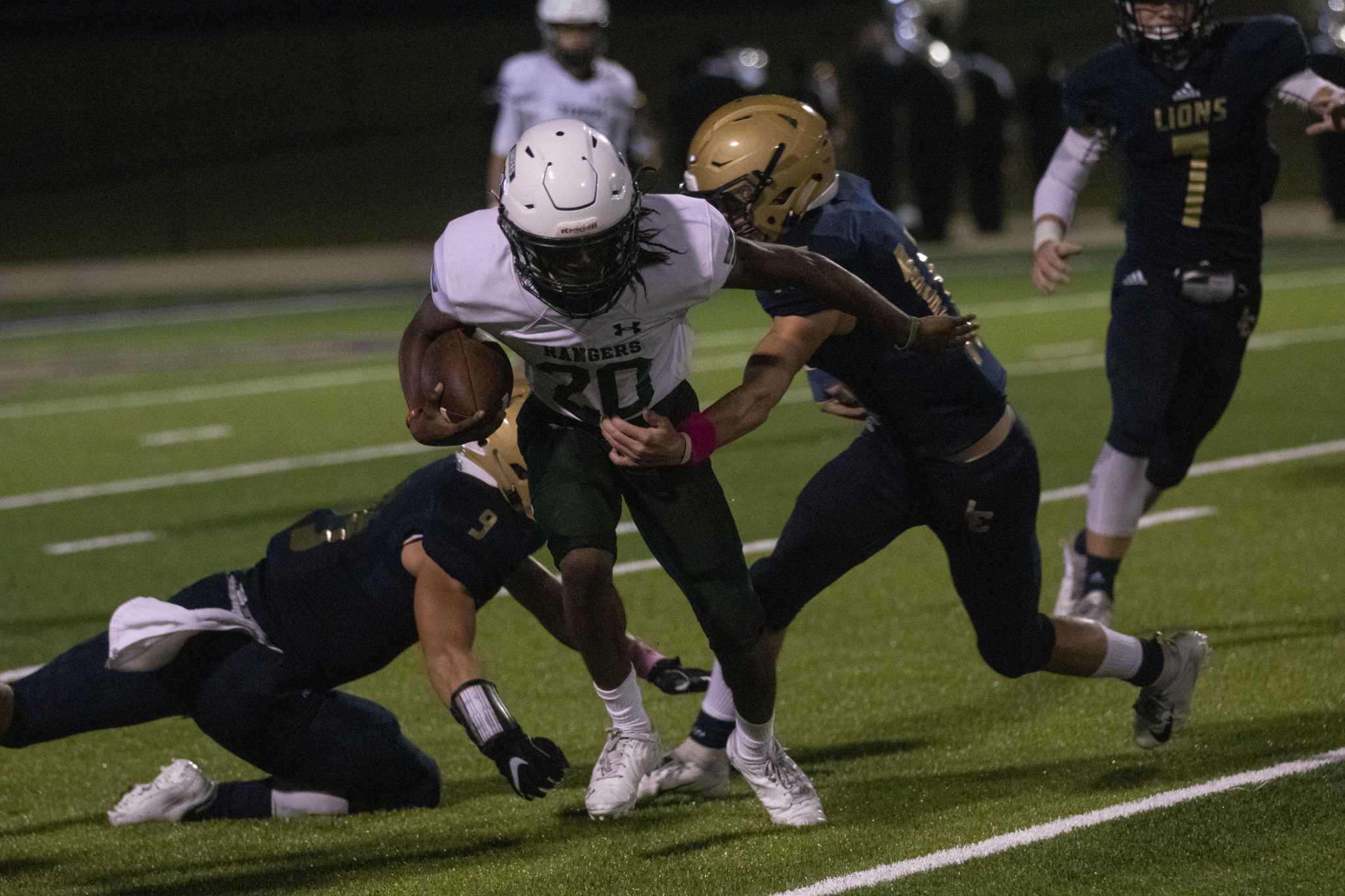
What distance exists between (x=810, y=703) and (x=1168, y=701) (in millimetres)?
1163

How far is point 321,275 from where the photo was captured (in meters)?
21.3

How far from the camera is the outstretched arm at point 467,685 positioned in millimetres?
3705

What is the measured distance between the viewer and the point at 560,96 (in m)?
9.65

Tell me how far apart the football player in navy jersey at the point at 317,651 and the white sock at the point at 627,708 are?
7.0 inches

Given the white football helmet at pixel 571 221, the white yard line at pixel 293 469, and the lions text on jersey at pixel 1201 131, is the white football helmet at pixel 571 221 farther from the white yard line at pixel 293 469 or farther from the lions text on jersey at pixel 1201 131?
the white yard line at pixel 293 469

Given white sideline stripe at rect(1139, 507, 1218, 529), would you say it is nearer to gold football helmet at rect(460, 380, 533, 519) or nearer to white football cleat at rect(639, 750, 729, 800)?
white football cleat at rect(639, 750, 729, 800)

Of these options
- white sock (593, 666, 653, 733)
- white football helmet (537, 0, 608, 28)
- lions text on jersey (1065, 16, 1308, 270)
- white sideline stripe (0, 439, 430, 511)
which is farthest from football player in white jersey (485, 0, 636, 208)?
white sock (593, 666, 653, 733)

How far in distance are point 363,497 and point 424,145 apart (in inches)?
817

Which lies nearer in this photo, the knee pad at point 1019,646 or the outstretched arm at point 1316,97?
the knee pad at point 1019,646

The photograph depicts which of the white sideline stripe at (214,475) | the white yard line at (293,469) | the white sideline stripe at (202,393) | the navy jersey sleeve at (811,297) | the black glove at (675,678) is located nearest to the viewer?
the navy jersey sleeve at (811,297)

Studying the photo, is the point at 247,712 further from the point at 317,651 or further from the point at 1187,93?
the point at 1187,93

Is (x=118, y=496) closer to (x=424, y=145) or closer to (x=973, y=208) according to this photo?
(x=973, y=208)

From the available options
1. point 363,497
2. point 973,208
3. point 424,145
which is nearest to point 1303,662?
point 363,497

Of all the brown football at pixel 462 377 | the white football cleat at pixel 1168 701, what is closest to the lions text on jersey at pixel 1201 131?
the white football cleat at pixel 1168 701
